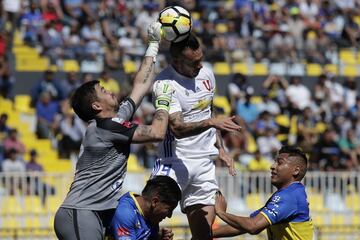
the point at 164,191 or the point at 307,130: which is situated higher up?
the point at 164,191

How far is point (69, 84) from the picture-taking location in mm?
22469

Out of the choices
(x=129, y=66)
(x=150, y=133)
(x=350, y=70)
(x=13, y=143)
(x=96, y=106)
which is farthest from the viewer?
(x=350, y=70)

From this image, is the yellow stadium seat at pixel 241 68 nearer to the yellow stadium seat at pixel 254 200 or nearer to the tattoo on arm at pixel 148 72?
the yellow stadium seat at pixel 254 200

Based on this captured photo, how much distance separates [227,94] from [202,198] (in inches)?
510

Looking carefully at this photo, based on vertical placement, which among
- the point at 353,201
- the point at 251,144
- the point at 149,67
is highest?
the point at 149,67

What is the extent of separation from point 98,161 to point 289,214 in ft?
5.95

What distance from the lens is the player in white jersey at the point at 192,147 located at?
11391 mm

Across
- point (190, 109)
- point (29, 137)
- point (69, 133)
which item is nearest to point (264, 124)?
point (69, 133)

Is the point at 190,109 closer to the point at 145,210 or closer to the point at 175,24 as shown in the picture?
the point at 175,24

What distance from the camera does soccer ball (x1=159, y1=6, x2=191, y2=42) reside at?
432 inches

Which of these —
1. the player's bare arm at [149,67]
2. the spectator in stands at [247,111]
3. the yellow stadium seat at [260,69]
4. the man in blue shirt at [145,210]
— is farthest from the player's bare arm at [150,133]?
the yellow stadium seat at [260,69]

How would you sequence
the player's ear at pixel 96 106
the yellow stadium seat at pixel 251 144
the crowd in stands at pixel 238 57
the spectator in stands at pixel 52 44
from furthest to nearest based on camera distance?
the spectator in stands at pixel 52 44
the yellow stadium seat at pixel 251 144
the crowd in stands at pixel 238 57
the player's ear at pixel 96 106

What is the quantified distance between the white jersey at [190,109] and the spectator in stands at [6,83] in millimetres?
11681

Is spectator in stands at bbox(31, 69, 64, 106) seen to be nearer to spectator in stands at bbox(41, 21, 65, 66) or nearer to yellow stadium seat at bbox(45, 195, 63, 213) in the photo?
spectator in stands at bbox(41, 21, 65, 66)
